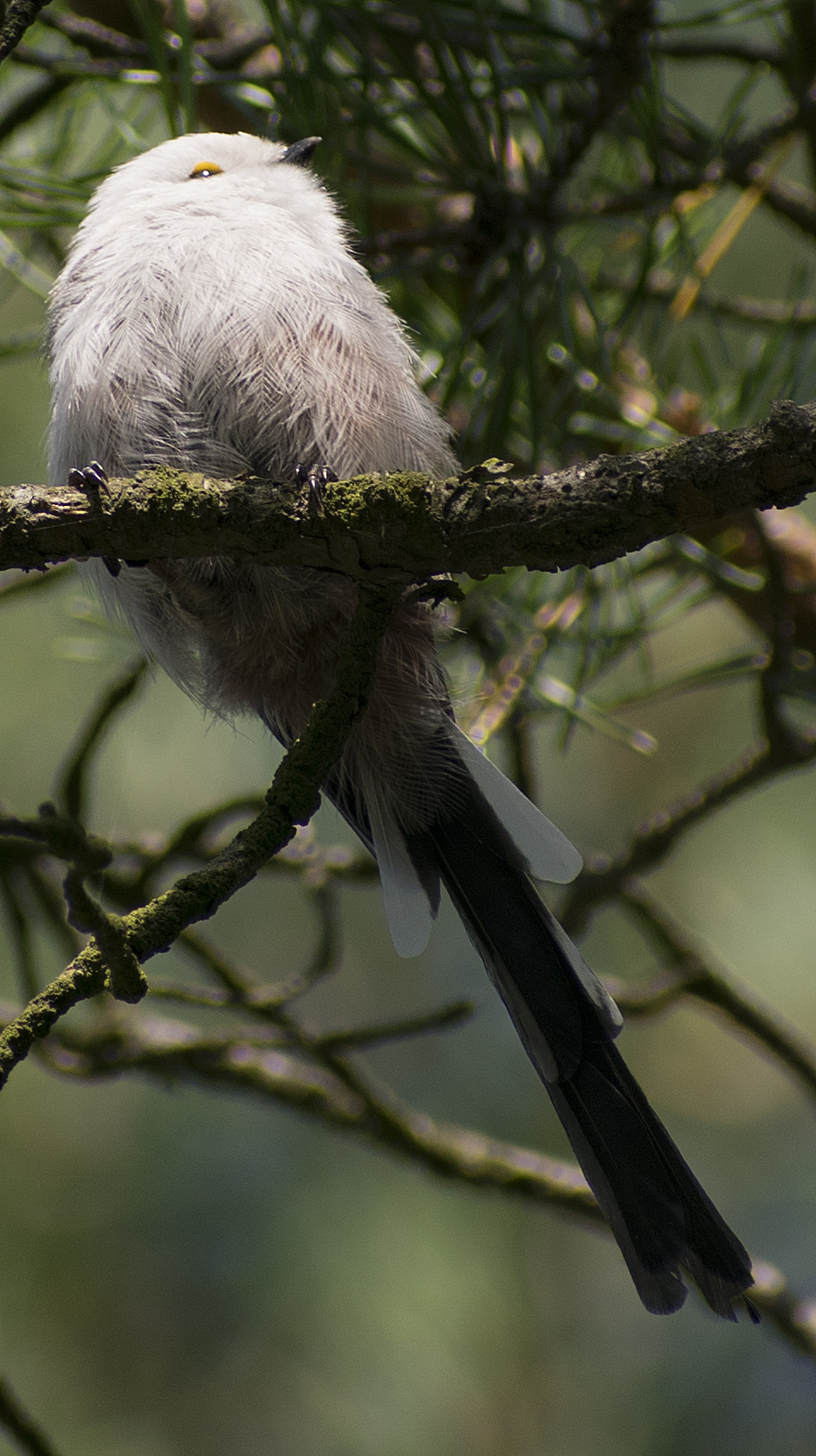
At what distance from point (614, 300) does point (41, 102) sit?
107 centimetres

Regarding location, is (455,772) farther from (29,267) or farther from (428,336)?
(29,267)

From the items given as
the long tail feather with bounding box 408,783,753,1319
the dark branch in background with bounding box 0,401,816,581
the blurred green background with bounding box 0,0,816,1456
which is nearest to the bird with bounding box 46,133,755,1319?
the long tail feather with bounding box 408,783,753,1319

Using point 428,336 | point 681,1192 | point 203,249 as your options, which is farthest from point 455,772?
point 428,336

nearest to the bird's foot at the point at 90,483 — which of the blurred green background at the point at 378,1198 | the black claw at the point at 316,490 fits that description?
the black claw at the point at 316,490

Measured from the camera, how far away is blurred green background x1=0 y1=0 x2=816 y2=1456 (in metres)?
2.74

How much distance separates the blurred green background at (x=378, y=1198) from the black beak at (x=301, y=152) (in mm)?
950

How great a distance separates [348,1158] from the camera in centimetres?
309

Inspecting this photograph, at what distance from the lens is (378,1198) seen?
9.82ft

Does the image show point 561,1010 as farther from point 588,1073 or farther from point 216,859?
point 216,859

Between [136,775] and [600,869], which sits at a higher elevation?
[600,869]

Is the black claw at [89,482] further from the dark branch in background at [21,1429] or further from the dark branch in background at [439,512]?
the dark branch in background at [21,1429]

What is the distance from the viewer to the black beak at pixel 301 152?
1.72 metres

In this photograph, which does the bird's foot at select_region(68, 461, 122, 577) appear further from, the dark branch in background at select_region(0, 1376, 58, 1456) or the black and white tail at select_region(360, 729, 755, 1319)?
the dark branch in background at select_region(0, 1376, 58, 1456)

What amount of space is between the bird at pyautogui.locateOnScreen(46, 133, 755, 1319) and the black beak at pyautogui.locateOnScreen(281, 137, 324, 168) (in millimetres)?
78
